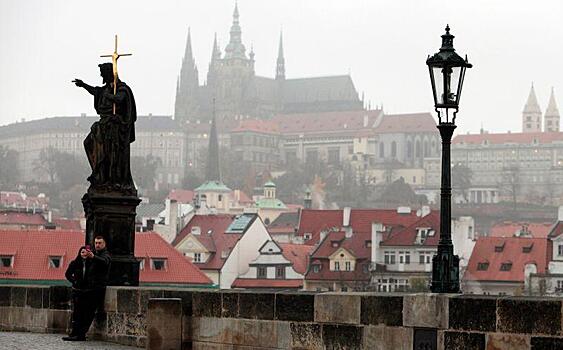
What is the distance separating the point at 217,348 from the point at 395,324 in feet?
7.45

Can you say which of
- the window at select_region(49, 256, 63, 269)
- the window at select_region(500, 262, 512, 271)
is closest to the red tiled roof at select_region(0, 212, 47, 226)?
the window at select_region(500, 262, 512, 271)

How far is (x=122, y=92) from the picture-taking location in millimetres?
16078

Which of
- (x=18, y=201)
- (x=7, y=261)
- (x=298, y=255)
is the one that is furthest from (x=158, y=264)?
(x=18, y=201)

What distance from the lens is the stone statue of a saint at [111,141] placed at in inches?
629

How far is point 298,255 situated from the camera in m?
91.2

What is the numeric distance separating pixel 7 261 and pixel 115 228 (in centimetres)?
4249

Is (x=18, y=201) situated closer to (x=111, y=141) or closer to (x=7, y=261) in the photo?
(x=7, y=261)

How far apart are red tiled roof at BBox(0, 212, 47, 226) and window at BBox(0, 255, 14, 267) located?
4220 centimetres

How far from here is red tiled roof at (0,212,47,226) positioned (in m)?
101

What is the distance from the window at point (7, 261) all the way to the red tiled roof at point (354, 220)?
36.2m

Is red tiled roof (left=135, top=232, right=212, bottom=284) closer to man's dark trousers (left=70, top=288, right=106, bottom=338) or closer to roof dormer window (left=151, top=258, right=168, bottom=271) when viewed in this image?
roof dormer window (left=151, top=258, right=168, bottom=271)

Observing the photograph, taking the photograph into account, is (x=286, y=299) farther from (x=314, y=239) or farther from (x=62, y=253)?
(x=314, y=239)

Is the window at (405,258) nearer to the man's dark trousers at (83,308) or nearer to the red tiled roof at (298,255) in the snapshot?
the red tiled roof at (298,255)

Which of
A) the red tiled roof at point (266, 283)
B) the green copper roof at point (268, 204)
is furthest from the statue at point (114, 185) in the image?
the green copper roof at point (268, 204)
